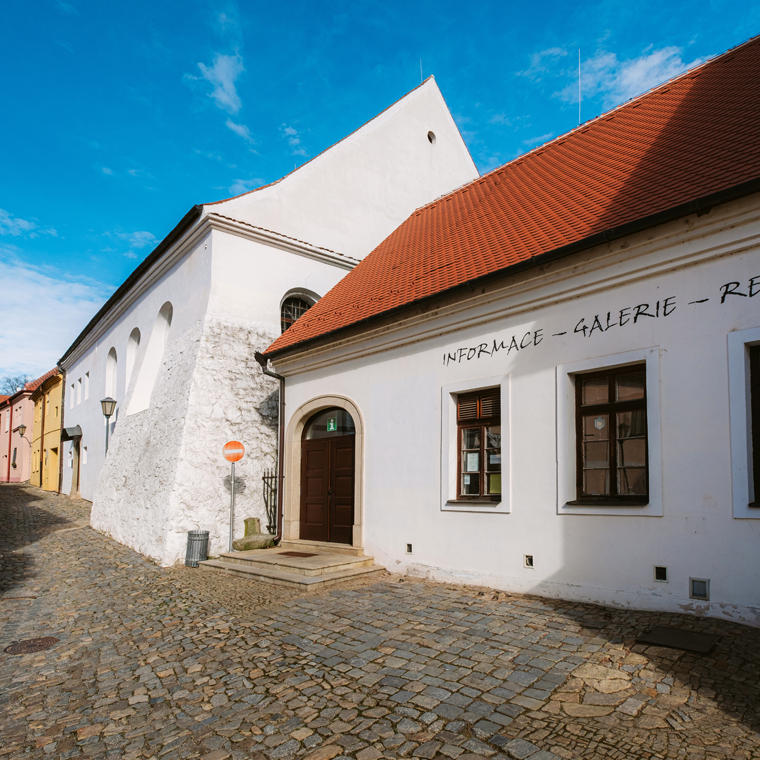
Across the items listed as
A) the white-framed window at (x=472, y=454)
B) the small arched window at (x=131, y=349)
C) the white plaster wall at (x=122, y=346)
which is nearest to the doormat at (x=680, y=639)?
the white-framed window at (x=472, y=454)

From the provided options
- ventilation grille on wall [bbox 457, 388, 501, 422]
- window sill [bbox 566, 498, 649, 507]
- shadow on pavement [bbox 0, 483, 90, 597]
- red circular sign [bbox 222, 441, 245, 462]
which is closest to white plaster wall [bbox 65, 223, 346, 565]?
red circular sign [bbox 222, 441, 245, 462]

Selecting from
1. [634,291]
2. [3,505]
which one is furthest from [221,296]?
[3,505]

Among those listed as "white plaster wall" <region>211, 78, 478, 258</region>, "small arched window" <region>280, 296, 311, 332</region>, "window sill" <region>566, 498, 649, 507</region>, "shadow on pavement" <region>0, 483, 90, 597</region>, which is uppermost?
"white plaster wall" <region>211, 78, 478, 258</region>

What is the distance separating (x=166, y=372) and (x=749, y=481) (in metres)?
12.7

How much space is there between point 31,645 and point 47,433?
30.5 meters

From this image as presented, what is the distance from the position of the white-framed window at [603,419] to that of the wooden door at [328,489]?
489cm

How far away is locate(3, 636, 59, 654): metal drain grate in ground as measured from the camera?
6.51m

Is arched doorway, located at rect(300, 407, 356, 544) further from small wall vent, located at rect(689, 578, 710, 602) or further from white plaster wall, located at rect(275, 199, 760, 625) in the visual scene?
small wall vent, located at rect(689, 578, 710, 602)

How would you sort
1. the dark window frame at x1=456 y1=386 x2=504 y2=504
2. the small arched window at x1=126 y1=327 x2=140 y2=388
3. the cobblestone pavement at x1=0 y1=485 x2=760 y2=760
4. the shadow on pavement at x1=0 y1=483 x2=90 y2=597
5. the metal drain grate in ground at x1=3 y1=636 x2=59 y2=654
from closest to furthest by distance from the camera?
the cobblestone pavement at x1=0 y1=485 x2=760 y2=760 → the metal drain grate in ground at x1=3 y1=636 x2=59 y2=654 → the dark window frame at x1=456 y1=386 x2=504 y2=504 → the shadow on pavement at x1=0 y1=483 x2=90 y2=597 → the small arched window at x1=126 y1=327 x2=140 y2=388

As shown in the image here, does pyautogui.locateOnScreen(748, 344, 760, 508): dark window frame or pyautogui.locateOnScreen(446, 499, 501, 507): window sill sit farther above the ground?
pyautogui.locateOnScreen(748, 344, 760, 508): dark window frame

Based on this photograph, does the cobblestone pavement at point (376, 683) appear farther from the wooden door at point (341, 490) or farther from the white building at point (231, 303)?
the white building at point (231, 303)

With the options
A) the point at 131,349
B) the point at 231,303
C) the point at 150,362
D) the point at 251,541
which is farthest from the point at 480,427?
the point at 131,349

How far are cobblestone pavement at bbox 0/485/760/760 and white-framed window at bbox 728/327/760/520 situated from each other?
3.88ft

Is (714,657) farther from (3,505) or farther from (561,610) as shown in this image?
(3,505)
